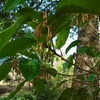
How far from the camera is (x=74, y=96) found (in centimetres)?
94

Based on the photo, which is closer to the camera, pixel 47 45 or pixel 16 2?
pixel 16 2

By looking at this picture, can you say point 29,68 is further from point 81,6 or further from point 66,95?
point 66,95

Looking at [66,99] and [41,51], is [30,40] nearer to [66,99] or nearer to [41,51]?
[41,51]

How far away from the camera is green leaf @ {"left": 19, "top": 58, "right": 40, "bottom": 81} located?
57cm

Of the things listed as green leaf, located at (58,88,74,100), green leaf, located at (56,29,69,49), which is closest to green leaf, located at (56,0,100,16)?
green leaf, located at (56,29,69,49)

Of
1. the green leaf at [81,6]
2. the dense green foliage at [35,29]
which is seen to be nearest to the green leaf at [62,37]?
the dense green foliage at [35,29]

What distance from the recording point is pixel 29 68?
22.8 inches

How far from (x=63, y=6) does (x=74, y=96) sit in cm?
50

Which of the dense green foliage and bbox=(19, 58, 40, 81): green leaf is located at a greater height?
the dense green foliage

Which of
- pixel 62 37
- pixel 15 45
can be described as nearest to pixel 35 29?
pixel 15 45

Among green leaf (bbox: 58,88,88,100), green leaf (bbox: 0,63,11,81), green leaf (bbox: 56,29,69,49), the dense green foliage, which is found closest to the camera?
the dense green foliage

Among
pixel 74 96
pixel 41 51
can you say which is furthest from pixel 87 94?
pixel 41 51

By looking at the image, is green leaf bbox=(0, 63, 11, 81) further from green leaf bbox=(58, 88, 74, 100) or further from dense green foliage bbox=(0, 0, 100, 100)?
green leaf bbox=(58, 88, 74, 100)

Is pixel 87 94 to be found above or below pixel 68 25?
below
